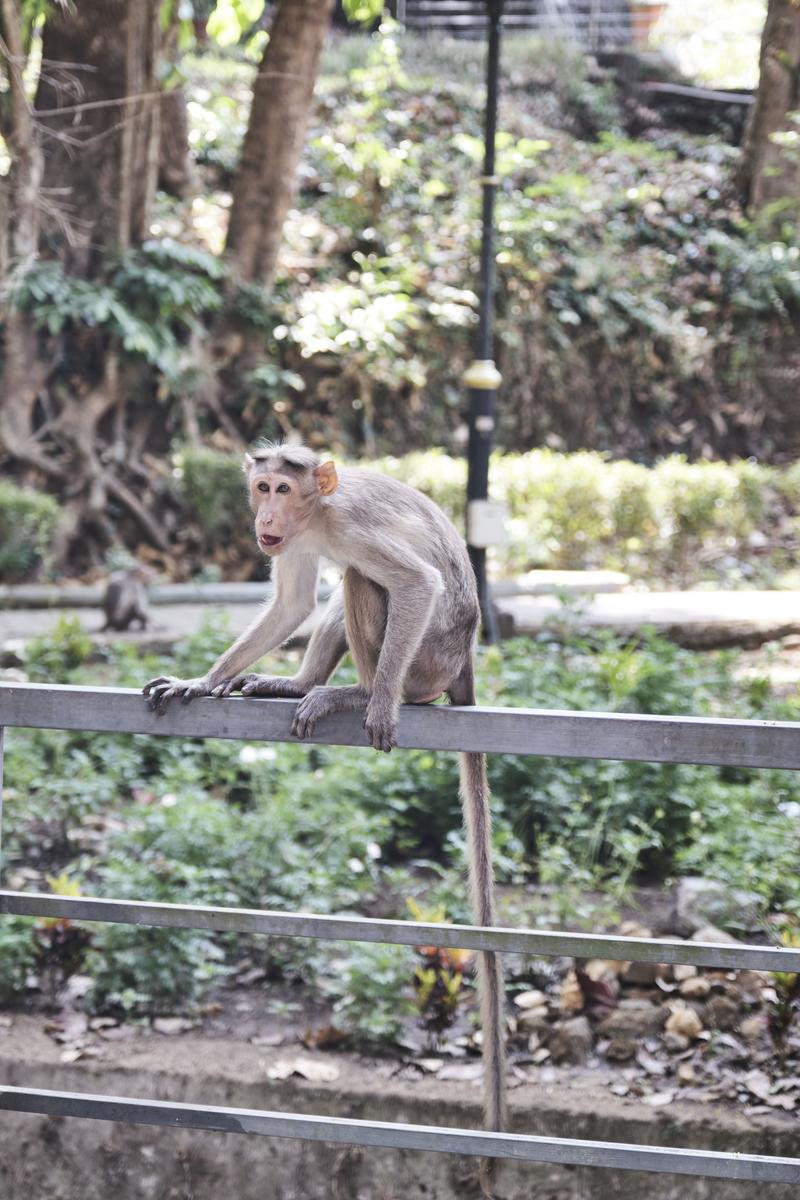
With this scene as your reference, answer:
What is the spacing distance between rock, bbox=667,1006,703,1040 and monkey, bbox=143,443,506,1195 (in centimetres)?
136

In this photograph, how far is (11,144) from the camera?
8484mm

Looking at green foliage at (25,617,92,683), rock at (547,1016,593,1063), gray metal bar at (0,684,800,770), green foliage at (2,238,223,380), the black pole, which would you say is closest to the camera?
gray metal bar at (0,684,800,770)

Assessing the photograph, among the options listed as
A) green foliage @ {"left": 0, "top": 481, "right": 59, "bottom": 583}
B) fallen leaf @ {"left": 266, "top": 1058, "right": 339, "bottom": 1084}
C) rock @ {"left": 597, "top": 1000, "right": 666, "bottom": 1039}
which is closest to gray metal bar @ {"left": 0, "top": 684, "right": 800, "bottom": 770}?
fallen leaf @ {"left": 266, "top": 1058, "right": 339, "bottom": 1084}

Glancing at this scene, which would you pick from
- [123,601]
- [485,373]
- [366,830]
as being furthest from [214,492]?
[366,830]

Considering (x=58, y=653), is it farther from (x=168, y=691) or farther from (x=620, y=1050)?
(x=168, y=691)

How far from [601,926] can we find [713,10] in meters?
23.6

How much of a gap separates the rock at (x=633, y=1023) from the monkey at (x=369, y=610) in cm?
129

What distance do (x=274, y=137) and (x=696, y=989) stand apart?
9.78m

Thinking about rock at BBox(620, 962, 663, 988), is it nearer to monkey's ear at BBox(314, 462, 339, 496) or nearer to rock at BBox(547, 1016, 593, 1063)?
rock at BBox(547, 1016, 593, 1063)

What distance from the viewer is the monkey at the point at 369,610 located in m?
2.81

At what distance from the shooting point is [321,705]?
282cm

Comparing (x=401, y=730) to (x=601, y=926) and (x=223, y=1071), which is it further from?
(x=601, y=926)

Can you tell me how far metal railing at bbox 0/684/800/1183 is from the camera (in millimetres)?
2225

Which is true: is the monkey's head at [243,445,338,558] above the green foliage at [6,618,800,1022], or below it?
above
